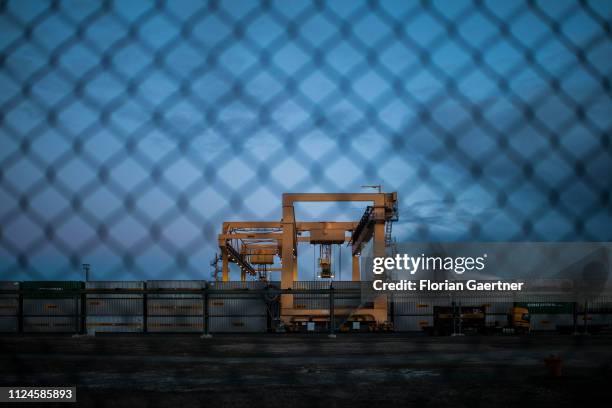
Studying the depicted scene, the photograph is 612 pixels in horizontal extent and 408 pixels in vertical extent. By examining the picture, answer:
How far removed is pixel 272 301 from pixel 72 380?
2239 cm

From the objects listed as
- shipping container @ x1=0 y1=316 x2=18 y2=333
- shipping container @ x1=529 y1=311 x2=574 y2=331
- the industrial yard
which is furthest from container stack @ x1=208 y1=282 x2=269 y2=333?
the industrial yard

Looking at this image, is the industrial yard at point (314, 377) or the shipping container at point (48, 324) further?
the shipping container at point (48, 324)

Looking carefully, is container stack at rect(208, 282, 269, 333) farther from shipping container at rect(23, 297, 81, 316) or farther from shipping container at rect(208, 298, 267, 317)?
shipping container at rect(23, 297, 81, 316)

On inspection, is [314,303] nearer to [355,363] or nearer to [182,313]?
[182,313]

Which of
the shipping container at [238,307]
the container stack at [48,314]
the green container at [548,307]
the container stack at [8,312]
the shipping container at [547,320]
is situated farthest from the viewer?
the shipping container at [547,320]

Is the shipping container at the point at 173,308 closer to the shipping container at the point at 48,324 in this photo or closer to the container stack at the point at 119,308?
the container stack at the point at 119,308

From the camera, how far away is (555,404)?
746 cm

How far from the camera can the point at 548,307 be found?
33562mm

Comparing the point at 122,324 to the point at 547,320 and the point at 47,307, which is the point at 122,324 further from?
the point at 547,320

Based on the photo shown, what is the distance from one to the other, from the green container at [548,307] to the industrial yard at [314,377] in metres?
19.0

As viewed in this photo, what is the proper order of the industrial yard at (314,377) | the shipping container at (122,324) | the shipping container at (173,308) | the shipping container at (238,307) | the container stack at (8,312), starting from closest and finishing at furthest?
1. the industrial yard at (314,377)
2. the container stack at (8,312)
3. the shipping container at (122,324)
4. the shipping container at (173,308)
5. the shipping container at (238,307)

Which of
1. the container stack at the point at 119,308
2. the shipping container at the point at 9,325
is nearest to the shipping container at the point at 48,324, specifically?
the shipping container at the point at 9,325

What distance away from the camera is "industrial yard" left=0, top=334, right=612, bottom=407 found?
25.4ft

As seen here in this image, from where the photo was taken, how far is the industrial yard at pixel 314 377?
7750mm
